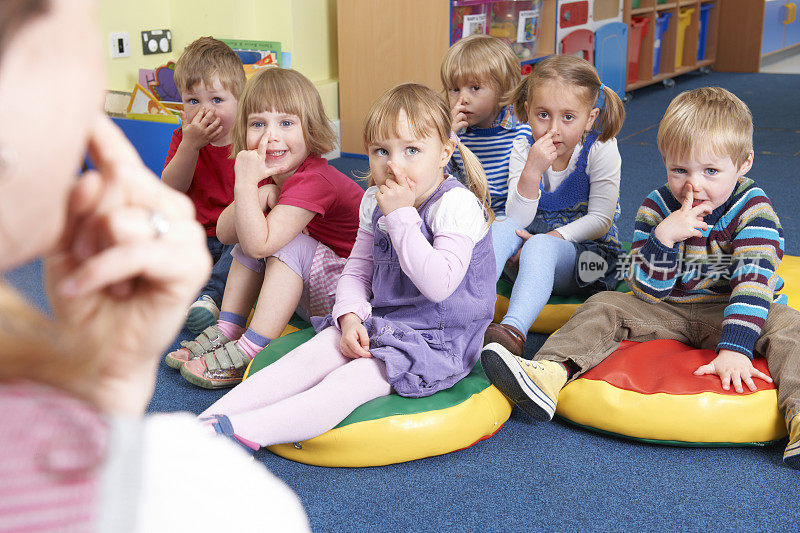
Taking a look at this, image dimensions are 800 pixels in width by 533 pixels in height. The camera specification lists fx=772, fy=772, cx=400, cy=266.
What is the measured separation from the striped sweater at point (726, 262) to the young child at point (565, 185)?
0.77 feet

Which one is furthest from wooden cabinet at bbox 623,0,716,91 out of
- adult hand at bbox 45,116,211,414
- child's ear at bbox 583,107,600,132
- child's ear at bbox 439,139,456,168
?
adult hand at bbox 45,116,211,414

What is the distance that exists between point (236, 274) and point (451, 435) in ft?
2.50

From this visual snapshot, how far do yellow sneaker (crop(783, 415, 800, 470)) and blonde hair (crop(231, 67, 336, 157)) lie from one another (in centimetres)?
118

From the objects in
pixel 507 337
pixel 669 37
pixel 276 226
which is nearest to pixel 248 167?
pixel 276 226

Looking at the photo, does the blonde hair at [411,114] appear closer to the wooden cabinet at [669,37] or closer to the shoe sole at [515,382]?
the shoe sole at [515,382]

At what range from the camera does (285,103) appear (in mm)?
1819

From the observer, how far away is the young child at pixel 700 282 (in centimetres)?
148

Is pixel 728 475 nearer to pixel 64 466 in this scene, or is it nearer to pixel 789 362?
pixel 789 362

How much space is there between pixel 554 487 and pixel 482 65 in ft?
3.92

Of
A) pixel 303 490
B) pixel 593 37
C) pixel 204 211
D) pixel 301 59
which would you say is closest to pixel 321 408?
pixel 303 490

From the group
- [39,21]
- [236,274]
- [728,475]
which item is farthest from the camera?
[236,274]

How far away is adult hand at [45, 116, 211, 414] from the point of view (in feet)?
1.30

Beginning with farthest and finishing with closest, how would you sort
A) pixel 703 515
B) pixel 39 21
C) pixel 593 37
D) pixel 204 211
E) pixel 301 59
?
pixel 593 37, pixel 301 59, pixel 204 211, pixel 703 515, pixel 39 21

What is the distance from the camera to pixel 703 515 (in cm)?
125
